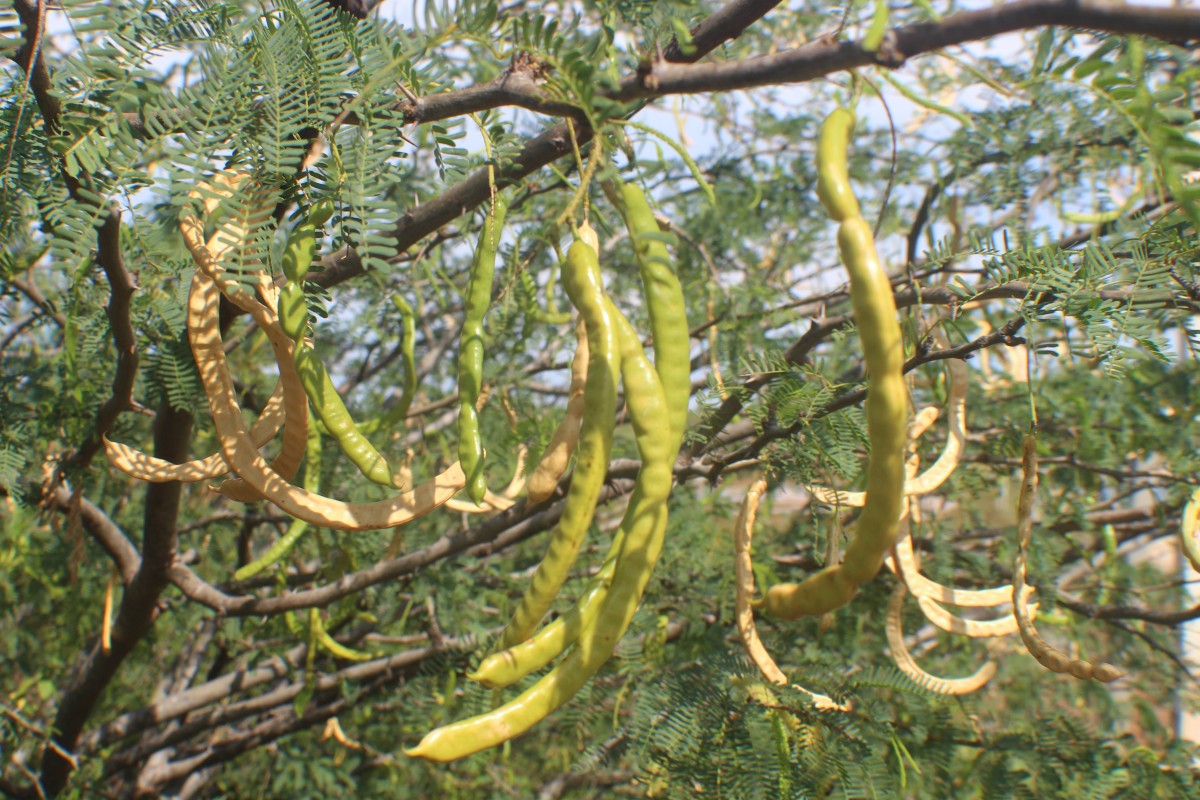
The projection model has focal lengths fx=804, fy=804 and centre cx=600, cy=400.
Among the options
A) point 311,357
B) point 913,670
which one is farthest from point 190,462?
point 913,670

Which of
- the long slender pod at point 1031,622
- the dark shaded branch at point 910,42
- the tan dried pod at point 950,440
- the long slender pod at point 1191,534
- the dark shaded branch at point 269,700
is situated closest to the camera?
the dark shaded branch at point 910,42

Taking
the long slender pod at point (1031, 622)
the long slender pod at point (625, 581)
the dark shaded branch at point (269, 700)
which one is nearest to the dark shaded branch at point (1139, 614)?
the long slender pod at point (1031, 622)

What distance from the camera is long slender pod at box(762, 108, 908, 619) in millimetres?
730

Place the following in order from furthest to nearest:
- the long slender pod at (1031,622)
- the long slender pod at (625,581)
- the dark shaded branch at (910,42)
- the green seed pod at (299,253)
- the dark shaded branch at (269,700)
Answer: the dark shaded branch at (269,700) → the long slender pod at (1031,622) → the green seed pod at (299,253) → the long slender pod at (625,581) → the dark shaded branch at (910,42)

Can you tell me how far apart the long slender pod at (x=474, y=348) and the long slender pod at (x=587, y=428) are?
0.19 m

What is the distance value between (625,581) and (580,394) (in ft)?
1.16

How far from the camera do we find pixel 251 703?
3.04 meters

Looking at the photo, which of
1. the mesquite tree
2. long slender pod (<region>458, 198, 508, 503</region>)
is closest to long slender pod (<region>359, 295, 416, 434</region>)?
the mesquite tree

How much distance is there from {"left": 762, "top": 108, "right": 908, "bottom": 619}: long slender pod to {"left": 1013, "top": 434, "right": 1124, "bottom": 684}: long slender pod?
0.65m

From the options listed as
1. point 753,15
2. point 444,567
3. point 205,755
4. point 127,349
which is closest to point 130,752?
point 205,755

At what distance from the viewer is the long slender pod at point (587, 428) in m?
0.93

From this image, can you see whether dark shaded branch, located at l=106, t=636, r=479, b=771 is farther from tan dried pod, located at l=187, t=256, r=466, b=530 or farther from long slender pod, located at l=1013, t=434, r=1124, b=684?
long slender pod, located at l=1013, t=434, r=1124, b=684

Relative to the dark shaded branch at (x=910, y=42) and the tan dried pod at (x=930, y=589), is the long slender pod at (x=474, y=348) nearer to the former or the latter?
the dark shaded branch at (x=910, y=42)

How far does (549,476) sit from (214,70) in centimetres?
71
